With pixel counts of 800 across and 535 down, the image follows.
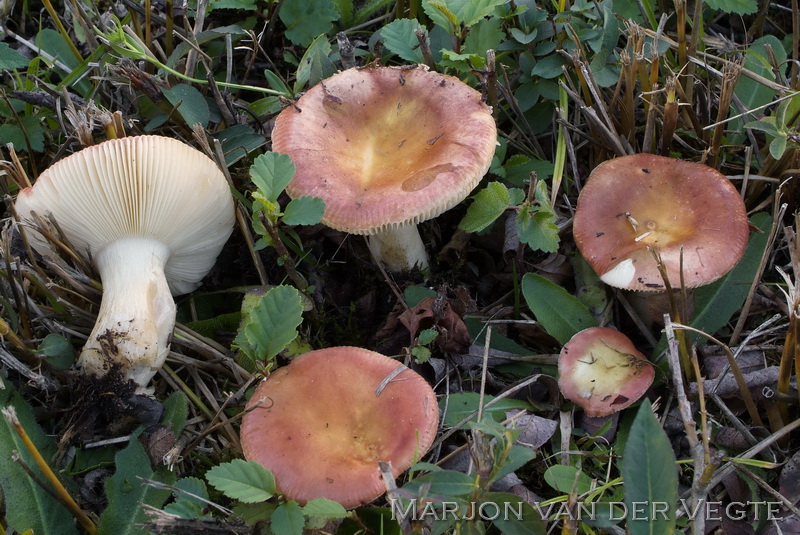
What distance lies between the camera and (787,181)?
9.55 feet

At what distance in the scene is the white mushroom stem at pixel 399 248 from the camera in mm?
3184

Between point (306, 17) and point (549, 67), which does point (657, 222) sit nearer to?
point (549, 67)

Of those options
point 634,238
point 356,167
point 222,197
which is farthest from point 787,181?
point 222,197

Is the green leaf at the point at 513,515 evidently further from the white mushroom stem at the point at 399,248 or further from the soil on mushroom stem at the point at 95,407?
the soil on mushroom stem at the point at 95,407

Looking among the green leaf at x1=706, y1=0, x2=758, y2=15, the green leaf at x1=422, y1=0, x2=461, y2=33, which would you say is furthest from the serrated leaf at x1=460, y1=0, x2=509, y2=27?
the green leaf at x1=706, y1=0, x2=758, y2=15

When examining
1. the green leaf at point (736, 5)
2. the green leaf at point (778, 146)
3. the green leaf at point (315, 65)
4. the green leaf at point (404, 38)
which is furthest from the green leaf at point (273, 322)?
the green leaf at point (736, 5)

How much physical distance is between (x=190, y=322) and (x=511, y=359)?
60.5 inches

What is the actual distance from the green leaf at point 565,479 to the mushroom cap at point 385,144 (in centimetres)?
111

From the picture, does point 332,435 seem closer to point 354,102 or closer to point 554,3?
point 354,102

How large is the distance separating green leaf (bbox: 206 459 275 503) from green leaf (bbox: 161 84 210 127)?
1732 millimetres

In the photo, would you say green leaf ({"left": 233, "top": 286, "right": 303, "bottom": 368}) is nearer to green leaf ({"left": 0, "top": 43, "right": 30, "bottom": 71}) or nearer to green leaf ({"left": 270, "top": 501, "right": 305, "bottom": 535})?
green leaf ({"left": 270, "top": 501, "right": 305, "bottom": 535})

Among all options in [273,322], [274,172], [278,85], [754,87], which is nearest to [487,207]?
[274,172]

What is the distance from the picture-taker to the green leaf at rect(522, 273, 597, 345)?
2922 millimetres

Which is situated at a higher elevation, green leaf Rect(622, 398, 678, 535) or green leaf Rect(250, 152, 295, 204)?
green leaf Rect(250, 152, 295, 204)
